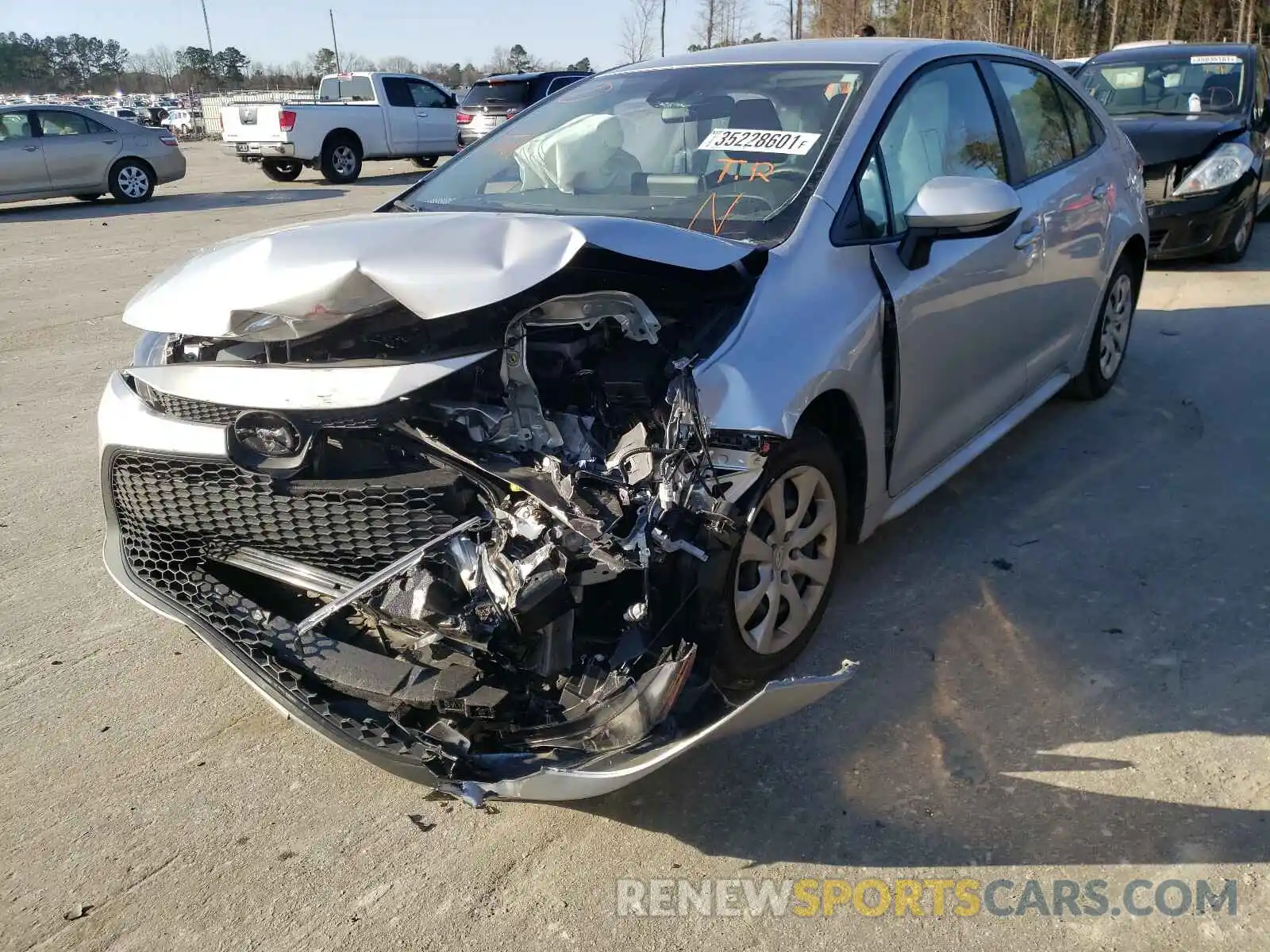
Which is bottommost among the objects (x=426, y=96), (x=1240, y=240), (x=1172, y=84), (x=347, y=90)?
(x=1240, y=240)

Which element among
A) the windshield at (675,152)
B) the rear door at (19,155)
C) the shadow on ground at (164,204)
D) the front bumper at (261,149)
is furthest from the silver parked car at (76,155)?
the windshield at (675,152)

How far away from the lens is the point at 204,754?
293 centimetres

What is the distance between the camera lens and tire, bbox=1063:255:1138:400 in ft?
17.6

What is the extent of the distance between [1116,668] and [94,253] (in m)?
11.3

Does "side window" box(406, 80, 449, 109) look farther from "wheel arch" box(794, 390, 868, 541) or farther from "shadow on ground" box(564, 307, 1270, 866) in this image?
"wheel arch" box(794, 390, 868, 541)

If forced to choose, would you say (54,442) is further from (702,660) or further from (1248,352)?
(1248,352)

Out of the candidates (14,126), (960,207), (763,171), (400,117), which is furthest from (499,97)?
(960,207)

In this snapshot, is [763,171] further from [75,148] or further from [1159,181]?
[75,148]

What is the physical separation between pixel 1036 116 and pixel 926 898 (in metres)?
3.55

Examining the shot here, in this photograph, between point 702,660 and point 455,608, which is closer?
point 455,608

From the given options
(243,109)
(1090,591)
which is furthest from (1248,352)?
(243,109)

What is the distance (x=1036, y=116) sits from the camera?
461 cm

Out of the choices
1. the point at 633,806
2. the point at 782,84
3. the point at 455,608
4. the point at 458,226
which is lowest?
the point at 633,806

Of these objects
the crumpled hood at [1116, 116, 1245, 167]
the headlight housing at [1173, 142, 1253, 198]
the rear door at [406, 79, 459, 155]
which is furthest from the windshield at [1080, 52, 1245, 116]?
the rear door at [406, 79, 459, 155]
